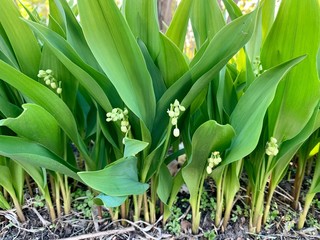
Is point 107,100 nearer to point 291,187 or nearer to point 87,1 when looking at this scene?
point 87,1

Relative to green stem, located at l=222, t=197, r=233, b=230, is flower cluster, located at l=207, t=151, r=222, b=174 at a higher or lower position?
higher

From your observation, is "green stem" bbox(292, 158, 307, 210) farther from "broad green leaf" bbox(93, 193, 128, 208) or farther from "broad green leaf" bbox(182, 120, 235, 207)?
"broad green leaf" bbox(93, 193, 128, 208)

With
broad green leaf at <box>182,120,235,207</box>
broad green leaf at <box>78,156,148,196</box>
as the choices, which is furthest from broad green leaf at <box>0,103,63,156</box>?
broad green leaf at <box>182,120,235,207</box>

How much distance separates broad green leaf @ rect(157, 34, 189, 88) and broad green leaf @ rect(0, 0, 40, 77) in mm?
240

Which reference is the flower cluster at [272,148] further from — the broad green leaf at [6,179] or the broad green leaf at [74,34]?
the broad green leaf at [6,179]

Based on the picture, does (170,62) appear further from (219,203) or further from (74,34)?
(219,203)

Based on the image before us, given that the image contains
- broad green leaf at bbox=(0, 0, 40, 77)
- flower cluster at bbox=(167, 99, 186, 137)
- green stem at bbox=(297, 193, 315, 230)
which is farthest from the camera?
green stem at bbox=(297, 193, 315, 230)

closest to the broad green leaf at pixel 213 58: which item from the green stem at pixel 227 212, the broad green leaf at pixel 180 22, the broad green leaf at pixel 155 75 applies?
the broad green leaf at pixel 155 75

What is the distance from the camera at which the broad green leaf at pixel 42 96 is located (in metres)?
0.50

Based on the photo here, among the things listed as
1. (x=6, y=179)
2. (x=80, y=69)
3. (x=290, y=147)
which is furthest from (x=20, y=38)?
(x=290, y=147)

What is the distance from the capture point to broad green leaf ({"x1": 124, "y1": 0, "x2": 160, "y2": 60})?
22.5 inches

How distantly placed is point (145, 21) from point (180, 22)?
3.2 inches

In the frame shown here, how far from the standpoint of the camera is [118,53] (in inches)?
20.0

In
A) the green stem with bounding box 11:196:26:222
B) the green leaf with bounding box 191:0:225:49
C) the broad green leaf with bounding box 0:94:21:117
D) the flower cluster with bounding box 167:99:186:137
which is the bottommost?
the green stem with bounding box 11:196:26:222
